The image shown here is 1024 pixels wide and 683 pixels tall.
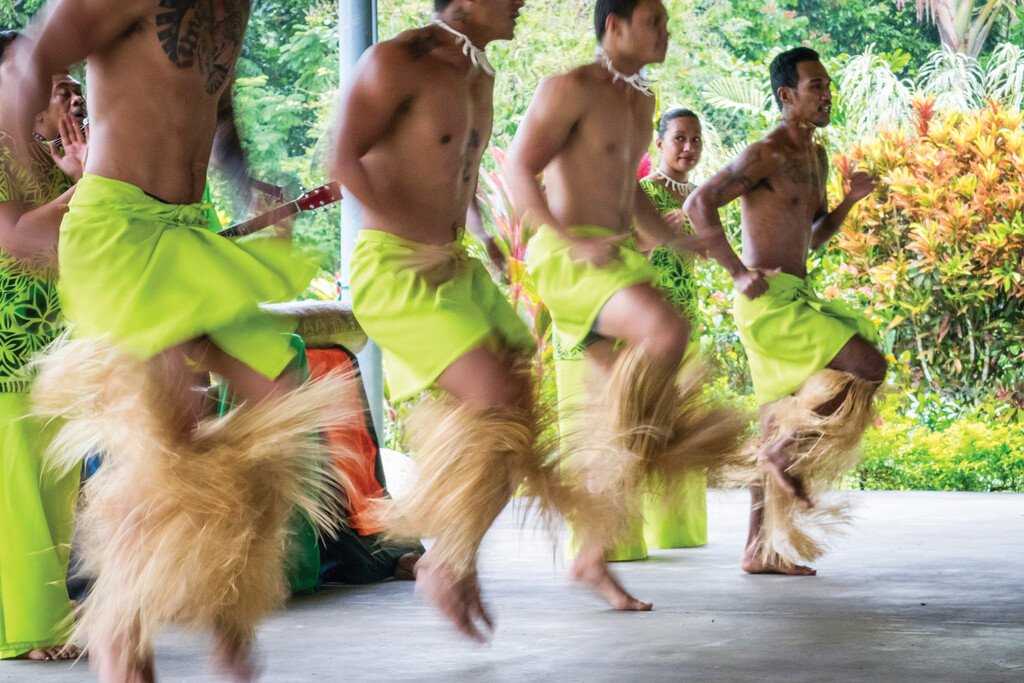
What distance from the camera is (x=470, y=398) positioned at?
3.22 metres

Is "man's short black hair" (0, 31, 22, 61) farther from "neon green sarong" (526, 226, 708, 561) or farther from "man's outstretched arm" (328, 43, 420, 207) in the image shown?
"neon green sarong" (526, 226, 708, 561)

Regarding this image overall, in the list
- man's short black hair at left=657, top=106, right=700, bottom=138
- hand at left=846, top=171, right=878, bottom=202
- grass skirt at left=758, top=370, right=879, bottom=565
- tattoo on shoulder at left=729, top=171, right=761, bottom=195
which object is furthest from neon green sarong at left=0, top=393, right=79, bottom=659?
man's short black hair at left=657, top=106, right=700, bottom=138

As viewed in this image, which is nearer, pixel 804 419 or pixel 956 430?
pixel 804 419

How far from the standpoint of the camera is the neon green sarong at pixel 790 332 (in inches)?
180

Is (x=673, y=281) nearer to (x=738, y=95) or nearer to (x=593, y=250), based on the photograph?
(x=593, y=250)

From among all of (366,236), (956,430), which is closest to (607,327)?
(366,236)

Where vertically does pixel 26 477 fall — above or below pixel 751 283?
below

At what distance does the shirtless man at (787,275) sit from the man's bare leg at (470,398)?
136 cm

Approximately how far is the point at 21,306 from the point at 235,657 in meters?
1.03

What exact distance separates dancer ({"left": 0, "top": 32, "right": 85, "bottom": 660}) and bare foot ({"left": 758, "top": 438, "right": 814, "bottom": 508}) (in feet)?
6.36

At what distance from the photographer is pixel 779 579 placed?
4.55m

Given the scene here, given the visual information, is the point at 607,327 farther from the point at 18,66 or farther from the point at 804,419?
the point at 18,66

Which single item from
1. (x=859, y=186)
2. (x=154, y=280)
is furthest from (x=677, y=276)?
(x=154, y=280)

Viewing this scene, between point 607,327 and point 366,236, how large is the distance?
0.76 meters
